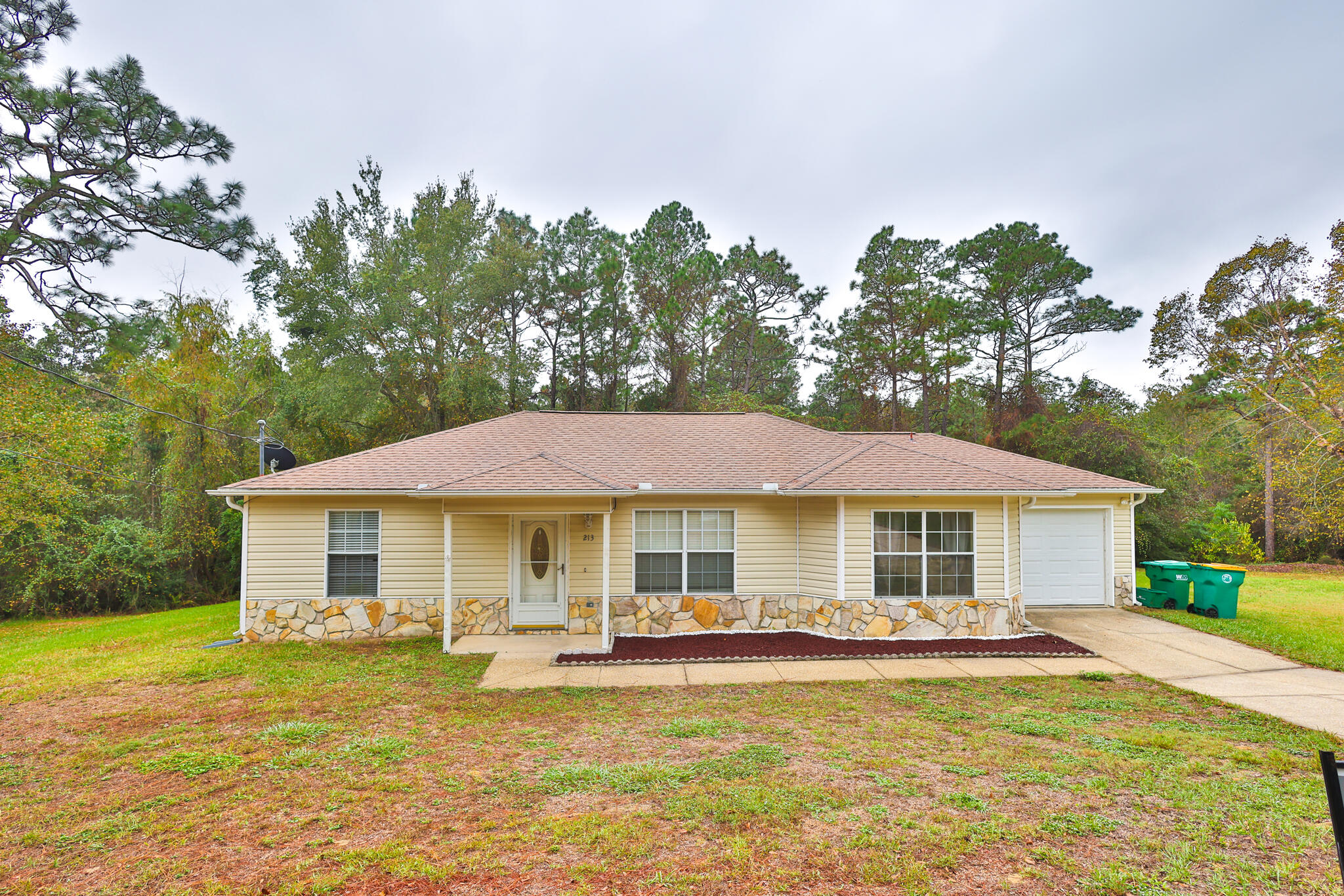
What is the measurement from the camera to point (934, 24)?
12281 mm

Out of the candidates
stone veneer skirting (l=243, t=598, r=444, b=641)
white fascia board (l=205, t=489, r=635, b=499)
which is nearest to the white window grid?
stone veneer skirting (l=243, t=598, r=444, b=641)

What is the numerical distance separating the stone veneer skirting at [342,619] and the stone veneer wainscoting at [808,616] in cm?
257

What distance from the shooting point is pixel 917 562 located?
31.1ft

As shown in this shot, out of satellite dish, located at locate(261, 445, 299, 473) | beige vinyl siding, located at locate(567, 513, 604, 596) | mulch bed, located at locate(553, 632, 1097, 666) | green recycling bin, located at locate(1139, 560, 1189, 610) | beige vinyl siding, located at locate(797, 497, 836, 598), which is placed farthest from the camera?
green recycling bin, located at locate(1139, 560, 1189, 610)

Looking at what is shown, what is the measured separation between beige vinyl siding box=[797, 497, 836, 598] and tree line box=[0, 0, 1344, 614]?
37.1ft

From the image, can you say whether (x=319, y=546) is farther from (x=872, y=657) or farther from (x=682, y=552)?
(x=872, y=657)

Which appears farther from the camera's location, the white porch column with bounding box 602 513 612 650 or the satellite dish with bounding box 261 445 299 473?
the satellite dish with bounding box 261 445 299 473

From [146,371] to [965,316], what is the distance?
84.2 feet

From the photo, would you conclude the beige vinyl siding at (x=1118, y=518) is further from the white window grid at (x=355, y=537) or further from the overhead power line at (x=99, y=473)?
the overhead power line at (x=99, y=473)

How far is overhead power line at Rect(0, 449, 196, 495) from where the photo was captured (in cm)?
1254

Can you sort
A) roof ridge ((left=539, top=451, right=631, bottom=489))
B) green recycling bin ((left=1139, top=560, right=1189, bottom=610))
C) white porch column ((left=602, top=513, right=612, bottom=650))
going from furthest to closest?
1. green recycling bin ((left=1139, top=560, right=1189, bottom=610))
2. roof ridge ((left=539, top=451, right=631, bottom=489))
3. white porch column ((left=602, top=513, right=612, bottom=650))

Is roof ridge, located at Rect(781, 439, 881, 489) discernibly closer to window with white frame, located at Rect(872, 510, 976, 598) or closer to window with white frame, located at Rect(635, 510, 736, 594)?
window with white frame, located at Rect(872, 510, 976, 598)

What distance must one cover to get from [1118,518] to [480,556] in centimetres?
1263

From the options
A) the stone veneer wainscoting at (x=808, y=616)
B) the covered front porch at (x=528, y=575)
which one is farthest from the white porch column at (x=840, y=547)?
the covered front porch at (x=528, y=575)
